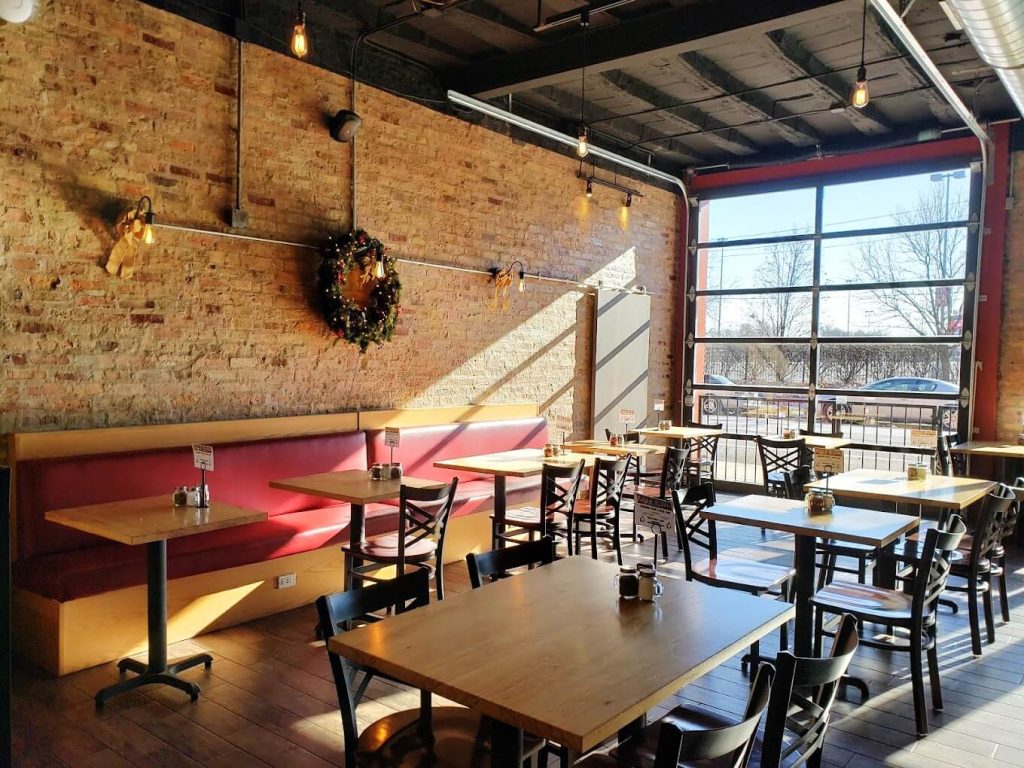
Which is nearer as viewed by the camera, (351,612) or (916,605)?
(351,612)

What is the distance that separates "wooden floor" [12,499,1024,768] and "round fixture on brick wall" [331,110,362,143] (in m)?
3.55

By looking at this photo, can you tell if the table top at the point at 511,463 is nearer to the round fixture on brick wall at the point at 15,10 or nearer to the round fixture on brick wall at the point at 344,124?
the round fixture on brick wall at the point at 344,124

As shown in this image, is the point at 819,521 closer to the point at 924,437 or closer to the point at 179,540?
the point at 924,437

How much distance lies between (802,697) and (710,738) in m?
0.53

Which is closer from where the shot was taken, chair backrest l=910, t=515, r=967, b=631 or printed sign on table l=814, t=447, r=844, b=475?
chair backrest l=910, t=515, r=967, b=631

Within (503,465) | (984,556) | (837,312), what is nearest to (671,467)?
(503,465)

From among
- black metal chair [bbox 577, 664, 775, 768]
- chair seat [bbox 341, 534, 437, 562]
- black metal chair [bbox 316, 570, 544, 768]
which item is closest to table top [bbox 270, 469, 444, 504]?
chair seat [bbox 341, 534, 437, 562]

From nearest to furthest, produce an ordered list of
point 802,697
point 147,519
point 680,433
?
1. point 802,697
2. point 147,519
3. point 680,433

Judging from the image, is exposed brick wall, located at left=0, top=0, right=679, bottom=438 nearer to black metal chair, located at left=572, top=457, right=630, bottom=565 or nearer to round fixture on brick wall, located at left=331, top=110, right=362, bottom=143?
round fixture on brick wall, located at left=331, top=110, right=362, bottom=143

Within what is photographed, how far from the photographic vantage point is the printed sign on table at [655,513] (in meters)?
3.12

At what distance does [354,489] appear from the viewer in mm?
4395

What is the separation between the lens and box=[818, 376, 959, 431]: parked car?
801cm

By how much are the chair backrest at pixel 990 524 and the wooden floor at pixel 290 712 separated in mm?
574

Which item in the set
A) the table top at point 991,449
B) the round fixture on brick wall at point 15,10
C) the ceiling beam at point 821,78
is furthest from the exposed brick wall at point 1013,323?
the round fixture on brick wall at point 15,10
